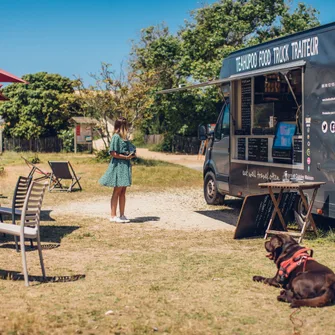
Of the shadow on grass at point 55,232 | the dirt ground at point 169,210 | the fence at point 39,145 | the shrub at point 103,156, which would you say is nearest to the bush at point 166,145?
the fence at point 39,145

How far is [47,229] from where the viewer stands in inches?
404

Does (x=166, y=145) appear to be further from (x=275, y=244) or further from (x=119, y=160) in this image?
(x=275, y=244)

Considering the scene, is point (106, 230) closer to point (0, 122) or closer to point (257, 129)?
point (257, 129)

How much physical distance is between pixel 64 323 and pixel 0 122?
38606 mm

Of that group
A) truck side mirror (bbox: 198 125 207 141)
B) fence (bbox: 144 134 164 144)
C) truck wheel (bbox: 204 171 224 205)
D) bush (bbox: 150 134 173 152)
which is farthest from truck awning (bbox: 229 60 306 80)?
fence (bbox: 144 134 164 144)

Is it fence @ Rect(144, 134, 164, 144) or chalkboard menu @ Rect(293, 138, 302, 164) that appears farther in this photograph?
fence @ Rect(144, 134, 164, 144)

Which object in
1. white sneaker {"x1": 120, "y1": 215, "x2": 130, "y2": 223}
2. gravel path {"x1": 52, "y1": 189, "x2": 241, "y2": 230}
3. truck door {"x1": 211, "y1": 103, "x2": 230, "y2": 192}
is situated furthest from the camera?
truck door {"x1": 211, "y1": 103, "x2": 230, "y2": 192}

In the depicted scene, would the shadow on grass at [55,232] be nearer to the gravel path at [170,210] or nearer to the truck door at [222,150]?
the gravel path at [170,210]

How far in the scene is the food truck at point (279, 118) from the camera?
28.8 feet

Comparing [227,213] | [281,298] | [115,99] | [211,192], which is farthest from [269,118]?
[115,99]

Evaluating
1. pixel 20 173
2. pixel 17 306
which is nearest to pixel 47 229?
pixel 17 306

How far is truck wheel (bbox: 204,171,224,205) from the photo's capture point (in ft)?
43.4

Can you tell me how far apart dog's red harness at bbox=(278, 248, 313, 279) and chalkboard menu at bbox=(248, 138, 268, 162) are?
184 inches

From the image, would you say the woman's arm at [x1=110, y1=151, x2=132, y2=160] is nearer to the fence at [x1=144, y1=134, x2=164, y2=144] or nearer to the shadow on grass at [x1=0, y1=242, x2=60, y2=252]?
the shadow on grass at [x1=0, y1=242, x2=60, y2=252]
